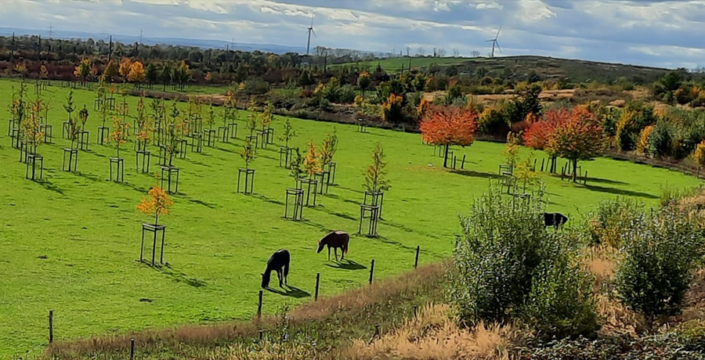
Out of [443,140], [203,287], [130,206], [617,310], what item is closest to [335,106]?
[443,140]

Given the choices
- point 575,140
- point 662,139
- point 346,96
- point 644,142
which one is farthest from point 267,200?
point 346,96

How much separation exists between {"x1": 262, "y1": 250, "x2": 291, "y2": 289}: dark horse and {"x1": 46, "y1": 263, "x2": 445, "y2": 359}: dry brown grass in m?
2.25

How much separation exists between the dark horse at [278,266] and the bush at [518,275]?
24.9 ft

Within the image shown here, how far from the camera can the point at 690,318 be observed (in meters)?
15.8

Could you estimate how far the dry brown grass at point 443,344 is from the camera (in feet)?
46.0

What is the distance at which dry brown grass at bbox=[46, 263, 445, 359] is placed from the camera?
1584 centimetres

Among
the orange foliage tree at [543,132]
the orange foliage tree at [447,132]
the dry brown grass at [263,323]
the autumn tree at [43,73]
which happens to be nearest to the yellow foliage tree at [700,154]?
the orange foliage tree at [543,132]

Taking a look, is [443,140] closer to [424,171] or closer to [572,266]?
[424,171]

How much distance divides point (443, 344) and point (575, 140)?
136ft

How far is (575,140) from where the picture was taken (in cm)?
5288

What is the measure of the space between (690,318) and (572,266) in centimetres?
277

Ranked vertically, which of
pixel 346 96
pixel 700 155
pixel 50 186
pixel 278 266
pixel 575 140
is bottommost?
pixel 50 186

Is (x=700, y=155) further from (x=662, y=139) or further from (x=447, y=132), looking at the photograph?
(x=447, y=132)

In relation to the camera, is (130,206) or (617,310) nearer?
(617,310)
